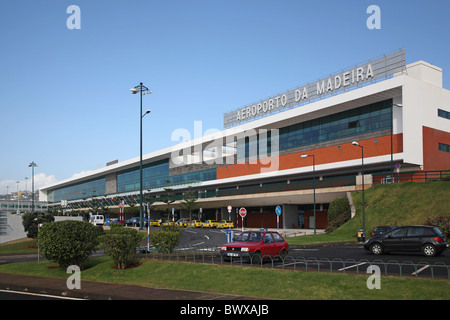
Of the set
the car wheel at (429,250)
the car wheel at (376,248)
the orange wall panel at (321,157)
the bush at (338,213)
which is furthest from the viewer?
the orange wall panel at (321,157)

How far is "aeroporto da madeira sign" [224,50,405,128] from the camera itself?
45.4 meters

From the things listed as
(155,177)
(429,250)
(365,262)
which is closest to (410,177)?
(429,250)

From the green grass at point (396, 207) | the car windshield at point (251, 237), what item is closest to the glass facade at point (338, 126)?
the green grass at point (396, 207)

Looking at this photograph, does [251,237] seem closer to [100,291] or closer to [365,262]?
[365,262]

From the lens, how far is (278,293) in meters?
10.7

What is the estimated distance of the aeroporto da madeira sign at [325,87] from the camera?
4544 cm

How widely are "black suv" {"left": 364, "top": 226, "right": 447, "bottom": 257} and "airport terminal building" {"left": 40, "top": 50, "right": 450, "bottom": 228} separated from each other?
16.2m

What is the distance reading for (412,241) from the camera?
2056cm

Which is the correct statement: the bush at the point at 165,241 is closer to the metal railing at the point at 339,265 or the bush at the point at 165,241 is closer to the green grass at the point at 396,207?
the metal railing at the point at 339,265

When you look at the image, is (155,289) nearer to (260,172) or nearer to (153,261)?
(153,261)

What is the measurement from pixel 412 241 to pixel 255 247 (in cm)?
931

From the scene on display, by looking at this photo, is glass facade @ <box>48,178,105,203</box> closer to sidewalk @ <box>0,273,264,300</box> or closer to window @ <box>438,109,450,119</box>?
window @ <box>438,109,450,119</box>

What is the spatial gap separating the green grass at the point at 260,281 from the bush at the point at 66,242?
0.60 meters
